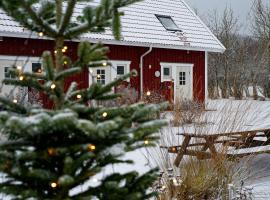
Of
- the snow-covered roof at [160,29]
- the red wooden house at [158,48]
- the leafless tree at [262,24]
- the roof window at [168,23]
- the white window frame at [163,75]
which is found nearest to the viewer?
the red wooden house at [158,48]

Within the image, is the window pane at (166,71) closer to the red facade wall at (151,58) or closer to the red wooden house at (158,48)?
the red wooden house at (158,48)

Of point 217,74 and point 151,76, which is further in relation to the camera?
point 217,74

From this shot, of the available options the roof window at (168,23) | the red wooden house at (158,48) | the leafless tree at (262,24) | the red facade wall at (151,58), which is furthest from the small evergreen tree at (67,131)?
the leafless tree at (262,24)

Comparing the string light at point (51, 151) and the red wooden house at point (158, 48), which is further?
the red wooden house at point (158, 48)

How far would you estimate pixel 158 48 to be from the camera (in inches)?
723

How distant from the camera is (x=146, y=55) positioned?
17875mm

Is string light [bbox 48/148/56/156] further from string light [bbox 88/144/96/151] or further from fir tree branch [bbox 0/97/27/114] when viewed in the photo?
fir tree branch [bbox 0/97/27/114]

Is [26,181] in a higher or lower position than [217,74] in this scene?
higher

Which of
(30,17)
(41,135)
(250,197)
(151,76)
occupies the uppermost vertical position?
(30,17)

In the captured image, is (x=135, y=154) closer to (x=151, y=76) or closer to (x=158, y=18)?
(x=151, y=76)

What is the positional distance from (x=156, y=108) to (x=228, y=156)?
12.6 feet

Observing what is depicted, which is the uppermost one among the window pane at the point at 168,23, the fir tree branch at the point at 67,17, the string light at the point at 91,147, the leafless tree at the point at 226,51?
the fir tree branch at the point at 67,17

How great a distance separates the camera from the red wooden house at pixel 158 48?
16653 millimetres

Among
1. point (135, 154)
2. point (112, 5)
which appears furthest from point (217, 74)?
point (112, 5)
